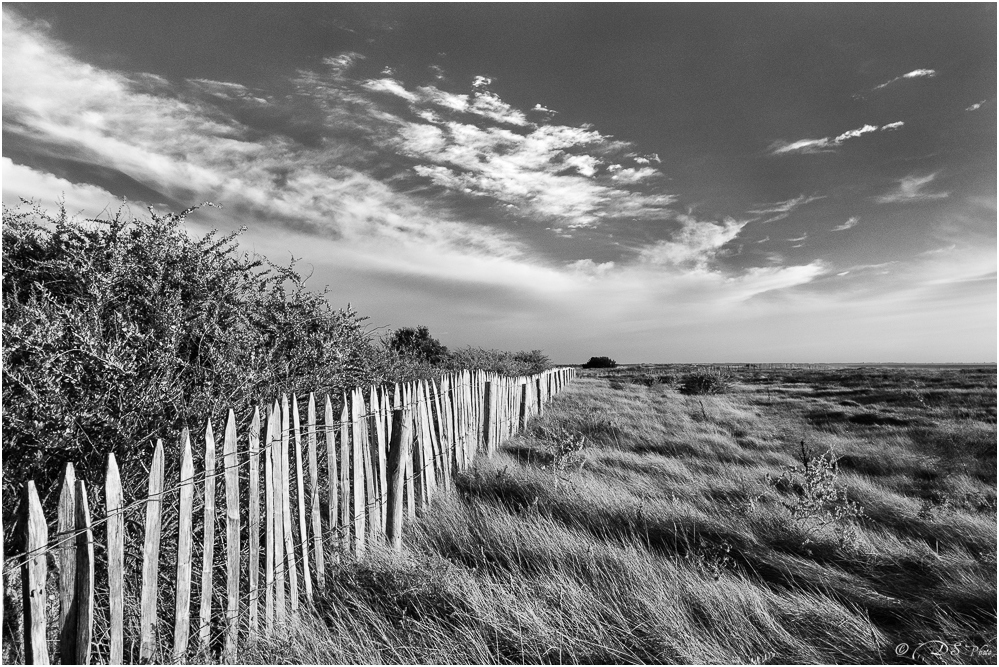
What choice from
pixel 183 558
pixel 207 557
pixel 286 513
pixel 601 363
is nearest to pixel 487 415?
pixel 286 513

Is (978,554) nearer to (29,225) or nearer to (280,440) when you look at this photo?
(280,440)

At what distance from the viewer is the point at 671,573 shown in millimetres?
3914

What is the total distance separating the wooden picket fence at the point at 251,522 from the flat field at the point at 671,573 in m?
0.25

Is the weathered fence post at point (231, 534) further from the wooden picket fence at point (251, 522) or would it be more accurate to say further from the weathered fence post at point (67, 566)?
the weathered fence post at point (67, 566)

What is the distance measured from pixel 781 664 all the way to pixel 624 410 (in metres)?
12.4

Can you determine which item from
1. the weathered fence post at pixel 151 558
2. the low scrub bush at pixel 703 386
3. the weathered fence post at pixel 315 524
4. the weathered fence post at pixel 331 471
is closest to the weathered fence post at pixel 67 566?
the weathered fence post at pixel 151 558

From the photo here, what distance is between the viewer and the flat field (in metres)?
3.12

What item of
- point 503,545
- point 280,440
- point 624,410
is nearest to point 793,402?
point 624,410

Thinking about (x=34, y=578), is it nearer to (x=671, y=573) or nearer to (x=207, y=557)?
(x=207, y=557)

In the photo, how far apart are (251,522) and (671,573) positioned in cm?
274

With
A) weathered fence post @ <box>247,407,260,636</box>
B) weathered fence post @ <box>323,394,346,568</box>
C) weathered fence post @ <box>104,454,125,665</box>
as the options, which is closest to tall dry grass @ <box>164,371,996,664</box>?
weathered fence post @ <box>247,407,260,636</box>

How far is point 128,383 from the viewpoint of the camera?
3.65 metres

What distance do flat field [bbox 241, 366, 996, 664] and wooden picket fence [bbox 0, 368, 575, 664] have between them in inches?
9.8

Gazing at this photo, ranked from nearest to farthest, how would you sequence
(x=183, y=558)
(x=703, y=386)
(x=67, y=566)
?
(x=67, y=566)
(x=183, y=558)
(x=703, y=386)
